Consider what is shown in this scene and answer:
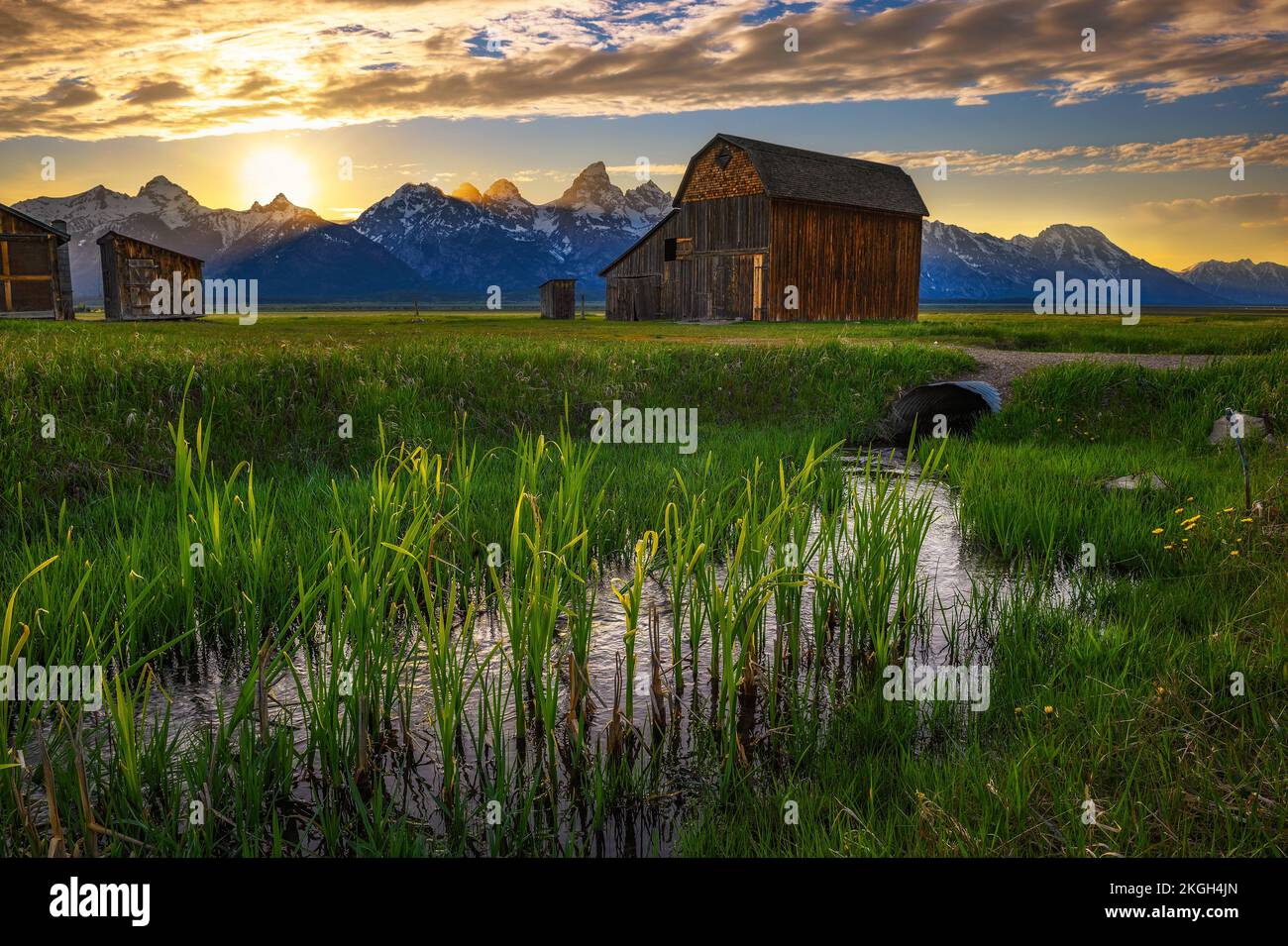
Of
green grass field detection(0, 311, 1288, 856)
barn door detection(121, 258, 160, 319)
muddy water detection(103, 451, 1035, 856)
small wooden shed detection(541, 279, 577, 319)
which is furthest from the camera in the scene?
small wooden shed detection(541, 279, 577, 319)

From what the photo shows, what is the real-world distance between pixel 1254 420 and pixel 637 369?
824 centimetres

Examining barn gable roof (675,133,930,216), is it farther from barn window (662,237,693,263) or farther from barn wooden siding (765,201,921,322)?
barn window (662,237,693,263)

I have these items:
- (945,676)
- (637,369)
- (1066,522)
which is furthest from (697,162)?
(945,676)

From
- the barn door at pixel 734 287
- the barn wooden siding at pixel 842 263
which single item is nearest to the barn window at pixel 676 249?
the barn door at pixel 734 287

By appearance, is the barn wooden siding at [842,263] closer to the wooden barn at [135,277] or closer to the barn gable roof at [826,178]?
the barn gable roof at [826,178]

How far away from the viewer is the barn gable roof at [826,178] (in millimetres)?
34156

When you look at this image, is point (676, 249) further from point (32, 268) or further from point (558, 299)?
point (32, 268)

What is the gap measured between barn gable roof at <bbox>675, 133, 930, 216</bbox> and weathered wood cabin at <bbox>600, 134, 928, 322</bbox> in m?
0.07

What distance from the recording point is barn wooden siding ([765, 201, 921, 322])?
113 ft

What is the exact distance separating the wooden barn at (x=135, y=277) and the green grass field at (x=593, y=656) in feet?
120

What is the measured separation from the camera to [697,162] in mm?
37125

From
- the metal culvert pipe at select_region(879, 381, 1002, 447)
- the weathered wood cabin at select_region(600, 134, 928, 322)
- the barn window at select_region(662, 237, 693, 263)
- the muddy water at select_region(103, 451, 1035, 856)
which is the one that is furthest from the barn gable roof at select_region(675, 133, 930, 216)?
the muddy water at select_region(103, 451, 1035, 856)

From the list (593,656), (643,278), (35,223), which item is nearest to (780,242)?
(643,278)

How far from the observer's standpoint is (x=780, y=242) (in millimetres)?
34312
